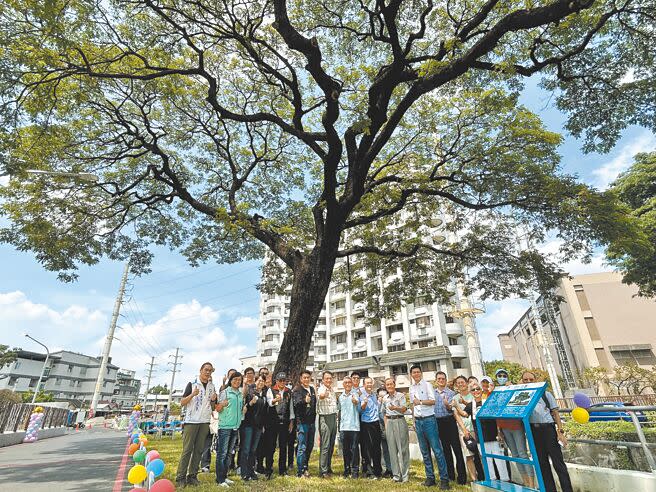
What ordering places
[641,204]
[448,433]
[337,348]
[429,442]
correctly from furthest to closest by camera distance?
[337,348]
[641,204]
[448,433]
[429,442]

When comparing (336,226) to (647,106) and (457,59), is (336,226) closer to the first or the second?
(457,59)

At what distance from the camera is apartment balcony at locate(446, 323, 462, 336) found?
3672 cm

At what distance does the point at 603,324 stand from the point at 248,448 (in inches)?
1509

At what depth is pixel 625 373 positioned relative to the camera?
2555cm

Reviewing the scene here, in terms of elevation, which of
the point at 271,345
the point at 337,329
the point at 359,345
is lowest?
the point at 359,345

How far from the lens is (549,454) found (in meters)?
4.55

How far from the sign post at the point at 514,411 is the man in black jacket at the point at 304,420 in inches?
121

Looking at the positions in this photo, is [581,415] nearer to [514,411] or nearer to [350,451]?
[514,411]

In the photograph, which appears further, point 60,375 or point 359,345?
point 60,375

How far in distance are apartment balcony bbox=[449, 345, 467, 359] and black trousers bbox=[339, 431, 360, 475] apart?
3228 centimetres

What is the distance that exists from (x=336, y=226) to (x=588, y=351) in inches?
1346

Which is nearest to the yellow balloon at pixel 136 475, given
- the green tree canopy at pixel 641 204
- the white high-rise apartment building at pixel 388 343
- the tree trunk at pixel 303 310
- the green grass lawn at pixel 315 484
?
the green grass lawn at pixel 315 484

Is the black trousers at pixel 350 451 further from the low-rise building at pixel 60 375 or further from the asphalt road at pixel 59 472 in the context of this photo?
the low-rise building at pixel 60 375

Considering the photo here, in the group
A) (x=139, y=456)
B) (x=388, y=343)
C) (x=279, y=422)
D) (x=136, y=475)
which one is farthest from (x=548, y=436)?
(x=388, y=343)
